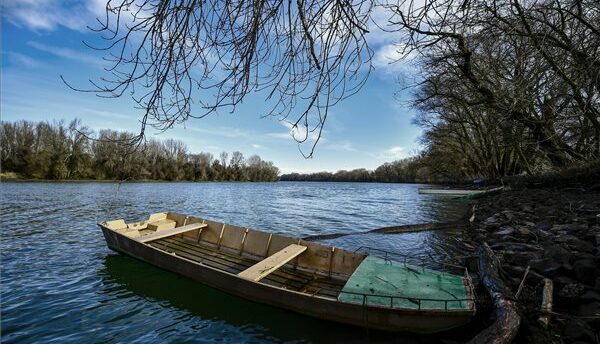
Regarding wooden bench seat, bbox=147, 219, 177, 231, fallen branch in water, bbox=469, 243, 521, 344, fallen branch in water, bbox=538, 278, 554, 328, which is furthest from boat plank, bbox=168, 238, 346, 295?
fallen branch in water, bbox=538, 278, 554, 328

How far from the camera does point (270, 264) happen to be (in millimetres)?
6387

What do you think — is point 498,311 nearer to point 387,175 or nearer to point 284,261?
point 284,261

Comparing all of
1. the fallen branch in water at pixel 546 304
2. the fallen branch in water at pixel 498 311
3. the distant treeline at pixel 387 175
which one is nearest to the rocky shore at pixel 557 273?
the fallen branch in water at pixel 546 304

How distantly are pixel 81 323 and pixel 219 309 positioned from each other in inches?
85.0

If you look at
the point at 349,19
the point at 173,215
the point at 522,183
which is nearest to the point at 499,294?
the point at 349,19

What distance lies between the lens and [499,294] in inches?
177

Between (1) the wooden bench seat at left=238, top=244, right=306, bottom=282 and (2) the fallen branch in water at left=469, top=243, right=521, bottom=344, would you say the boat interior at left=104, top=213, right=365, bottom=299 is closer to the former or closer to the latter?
(1) the wooden bench seat at left=238, top=244, right=306, bottom=282

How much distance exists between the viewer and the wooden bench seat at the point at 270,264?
592 cm

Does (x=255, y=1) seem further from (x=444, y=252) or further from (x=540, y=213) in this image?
(x=540, y=213)

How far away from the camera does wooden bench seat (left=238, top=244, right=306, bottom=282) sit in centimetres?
592

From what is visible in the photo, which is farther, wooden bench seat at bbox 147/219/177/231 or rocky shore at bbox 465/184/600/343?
wooden bench seat at bbox 147/219/177/231

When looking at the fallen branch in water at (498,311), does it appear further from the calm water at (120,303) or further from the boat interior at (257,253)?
the boat interior at (257,253)

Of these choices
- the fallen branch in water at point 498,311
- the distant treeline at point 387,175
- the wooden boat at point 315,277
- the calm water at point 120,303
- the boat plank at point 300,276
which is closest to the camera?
the fallen branch in water at point 498,311

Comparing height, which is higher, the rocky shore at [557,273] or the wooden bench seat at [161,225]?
the rocky shore at [557,273]
